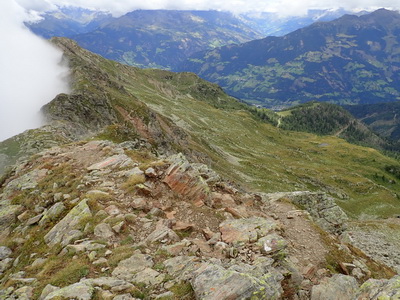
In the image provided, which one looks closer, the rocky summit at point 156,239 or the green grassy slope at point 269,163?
the rocky summit at point 156,239

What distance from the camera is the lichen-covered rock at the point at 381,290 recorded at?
12648 mm

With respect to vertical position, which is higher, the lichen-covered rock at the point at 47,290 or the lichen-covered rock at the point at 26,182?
the lichen-covered rock at the point at 26,182

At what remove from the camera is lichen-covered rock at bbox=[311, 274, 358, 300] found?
50.5 ft

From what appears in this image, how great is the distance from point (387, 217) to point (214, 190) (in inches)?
3244

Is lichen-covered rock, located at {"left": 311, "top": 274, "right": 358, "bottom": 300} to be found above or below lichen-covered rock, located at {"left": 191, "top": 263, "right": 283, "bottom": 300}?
below

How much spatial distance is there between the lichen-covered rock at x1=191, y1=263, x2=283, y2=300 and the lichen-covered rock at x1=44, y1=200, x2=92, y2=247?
409 inches

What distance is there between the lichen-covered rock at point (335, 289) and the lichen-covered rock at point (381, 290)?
2.76 ft

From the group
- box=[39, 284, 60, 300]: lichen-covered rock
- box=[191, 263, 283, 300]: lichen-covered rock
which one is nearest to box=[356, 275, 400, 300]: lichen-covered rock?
box=[191, 263, 283, 300]: lichen-covered rock

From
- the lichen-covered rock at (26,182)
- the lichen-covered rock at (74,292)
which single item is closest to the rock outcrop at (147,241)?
the lichen-covered rock at (74,292)

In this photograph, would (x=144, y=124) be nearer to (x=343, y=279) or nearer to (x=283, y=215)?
(x=283, y=215)

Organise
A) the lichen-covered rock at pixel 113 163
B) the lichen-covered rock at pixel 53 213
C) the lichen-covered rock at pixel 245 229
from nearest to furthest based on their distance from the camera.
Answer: the lichen-covered rock at pixel 245 229, the lichen-covered rock at pixel 53 213, the lichen-covered rock at pixel 113 163

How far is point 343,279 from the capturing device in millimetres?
16828

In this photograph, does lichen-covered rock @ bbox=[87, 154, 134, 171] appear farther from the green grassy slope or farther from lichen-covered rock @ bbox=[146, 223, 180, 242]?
the green grassy slope

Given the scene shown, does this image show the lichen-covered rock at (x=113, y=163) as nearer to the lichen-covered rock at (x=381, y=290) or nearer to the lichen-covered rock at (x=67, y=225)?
the lichen-covered rock at (x=67, y=225)
